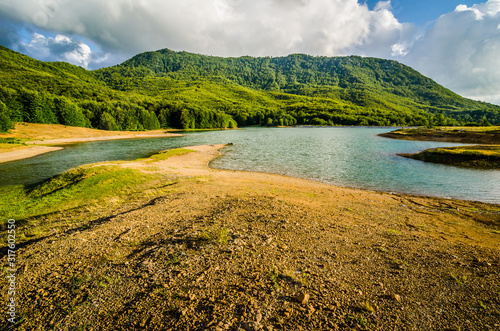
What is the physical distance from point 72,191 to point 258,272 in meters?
17.4

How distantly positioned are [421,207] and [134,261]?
19.2m

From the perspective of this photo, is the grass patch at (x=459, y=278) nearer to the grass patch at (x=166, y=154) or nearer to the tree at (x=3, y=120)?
the grass patch at (x=166, y=154)

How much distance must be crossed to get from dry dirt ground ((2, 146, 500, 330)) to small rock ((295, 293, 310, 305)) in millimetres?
31

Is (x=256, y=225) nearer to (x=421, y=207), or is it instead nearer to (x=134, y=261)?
(x=134, y=261)

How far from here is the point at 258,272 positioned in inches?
274

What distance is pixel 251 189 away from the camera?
1911cm

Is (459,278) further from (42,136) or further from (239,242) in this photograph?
(42,136)

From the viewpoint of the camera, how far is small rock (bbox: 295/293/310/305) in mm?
5684

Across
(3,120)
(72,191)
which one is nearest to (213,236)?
(72,191)

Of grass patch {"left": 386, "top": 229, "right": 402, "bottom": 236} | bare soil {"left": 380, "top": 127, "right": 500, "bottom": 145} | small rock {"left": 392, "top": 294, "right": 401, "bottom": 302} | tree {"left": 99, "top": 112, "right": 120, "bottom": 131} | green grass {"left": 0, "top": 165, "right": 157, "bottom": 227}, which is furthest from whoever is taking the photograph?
tree {"left": 99, "top": 112, "right": 120, "bottom": 131}

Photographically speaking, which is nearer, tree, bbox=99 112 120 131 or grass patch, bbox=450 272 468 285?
grass patch, bbox=450 272 468 285

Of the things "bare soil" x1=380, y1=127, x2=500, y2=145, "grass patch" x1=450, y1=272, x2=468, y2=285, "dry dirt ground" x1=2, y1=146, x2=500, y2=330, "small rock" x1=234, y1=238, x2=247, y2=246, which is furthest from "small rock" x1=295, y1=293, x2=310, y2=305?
"bare soil" x1=380, y1=127, x2=500, y2=145

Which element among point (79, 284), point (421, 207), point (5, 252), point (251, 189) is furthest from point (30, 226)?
point (421, 207)

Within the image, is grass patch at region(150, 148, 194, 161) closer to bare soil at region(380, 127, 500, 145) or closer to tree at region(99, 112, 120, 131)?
bare soil at region(380, 127, 500, 145)
